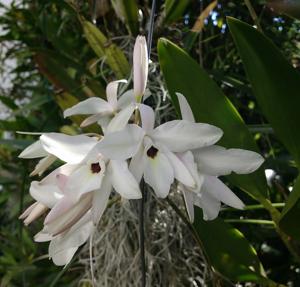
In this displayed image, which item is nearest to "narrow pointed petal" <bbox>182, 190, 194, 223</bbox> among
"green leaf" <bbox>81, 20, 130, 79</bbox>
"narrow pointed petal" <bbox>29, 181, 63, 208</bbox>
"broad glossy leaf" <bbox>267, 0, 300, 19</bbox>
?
"narrow pointed petal" <bbox>29, 181, 63, 208</bbox>

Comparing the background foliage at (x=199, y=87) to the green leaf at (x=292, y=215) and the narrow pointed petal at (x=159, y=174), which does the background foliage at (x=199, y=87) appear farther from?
the narrow pointed petal at (x=159, y=174)

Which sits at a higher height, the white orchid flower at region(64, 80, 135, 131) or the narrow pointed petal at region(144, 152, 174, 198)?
the white orchid flower at region(64, 80, 135, 131)

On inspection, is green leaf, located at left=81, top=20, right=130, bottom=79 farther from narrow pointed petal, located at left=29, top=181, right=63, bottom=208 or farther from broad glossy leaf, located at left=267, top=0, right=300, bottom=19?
narrow pointed petal, located at left=29, top=181, right=63, bottom=208

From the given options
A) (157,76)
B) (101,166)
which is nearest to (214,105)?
(101,166)

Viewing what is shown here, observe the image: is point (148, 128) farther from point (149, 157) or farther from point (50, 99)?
point (50, 99)

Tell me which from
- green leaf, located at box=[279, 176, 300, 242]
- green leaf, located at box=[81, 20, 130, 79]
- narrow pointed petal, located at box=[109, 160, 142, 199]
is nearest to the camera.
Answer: narrow pointed petal, located at box=[109, 160, 142, 199]

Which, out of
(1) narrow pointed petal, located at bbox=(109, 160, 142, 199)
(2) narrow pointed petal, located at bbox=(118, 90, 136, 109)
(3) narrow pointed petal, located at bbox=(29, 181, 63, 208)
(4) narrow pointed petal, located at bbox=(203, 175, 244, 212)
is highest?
(2) narrow pointed petal, located at bbox=(118, 90, 136, 109)

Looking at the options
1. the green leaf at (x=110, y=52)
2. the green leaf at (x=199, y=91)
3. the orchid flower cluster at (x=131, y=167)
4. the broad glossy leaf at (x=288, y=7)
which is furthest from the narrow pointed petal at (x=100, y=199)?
the green leaf at (x=110, y=52)

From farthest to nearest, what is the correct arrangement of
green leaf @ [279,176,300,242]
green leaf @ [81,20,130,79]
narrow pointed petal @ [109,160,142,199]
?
green leaf @ [81,20,130,79] → green leaf @ [279,176,300,242] → narrow pointed petal @ [109,160,142,199]
